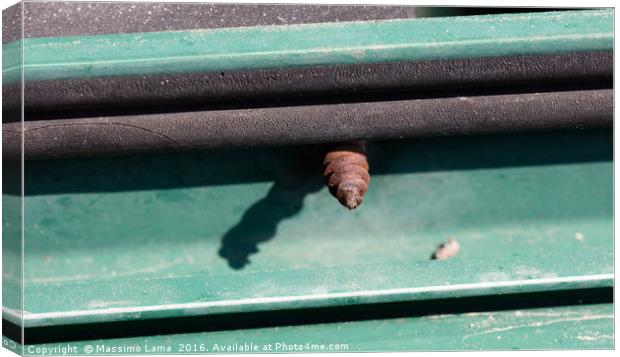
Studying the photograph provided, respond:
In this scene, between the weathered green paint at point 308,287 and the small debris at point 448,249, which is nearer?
the weathered green paint at point 308,287

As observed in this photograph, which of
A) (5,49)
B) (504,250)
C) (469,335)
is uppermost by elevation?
(5,49)

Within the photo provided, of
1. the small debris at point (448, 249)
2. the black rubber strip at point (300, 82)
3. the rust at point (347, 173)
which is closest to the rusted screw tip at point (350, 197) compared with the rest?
the rust at point (347, 173)

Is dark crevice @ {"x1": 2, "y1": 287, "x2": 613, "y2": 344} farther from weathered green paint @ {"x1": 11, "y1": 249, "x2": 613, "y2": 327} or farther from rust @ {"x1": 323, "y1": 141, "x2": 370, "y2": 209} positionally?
rust @ {"x1": 323, "y1": 141, "x2": 370, "y2": 209}

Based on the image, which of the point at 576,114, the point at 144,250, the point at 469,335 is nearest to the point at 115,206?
the point at 144,250

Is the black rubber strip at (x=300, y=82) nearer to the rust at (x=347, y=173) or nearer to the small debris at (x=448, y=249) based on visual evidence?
the rust at (x=347, y=173)

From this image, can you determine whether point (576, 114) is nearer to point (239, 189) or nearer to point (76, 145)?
point (239, 189)

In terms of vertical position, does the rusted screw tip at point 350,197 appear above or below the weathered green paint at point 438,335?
above

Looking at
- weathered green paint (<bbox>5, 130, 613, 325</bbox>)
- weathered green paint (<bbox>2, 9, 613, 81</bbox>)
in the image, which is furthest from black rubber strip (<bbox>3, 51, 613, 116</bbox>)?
weathered green paint (<bbox>5, 130, 613, 325</bbox>)
